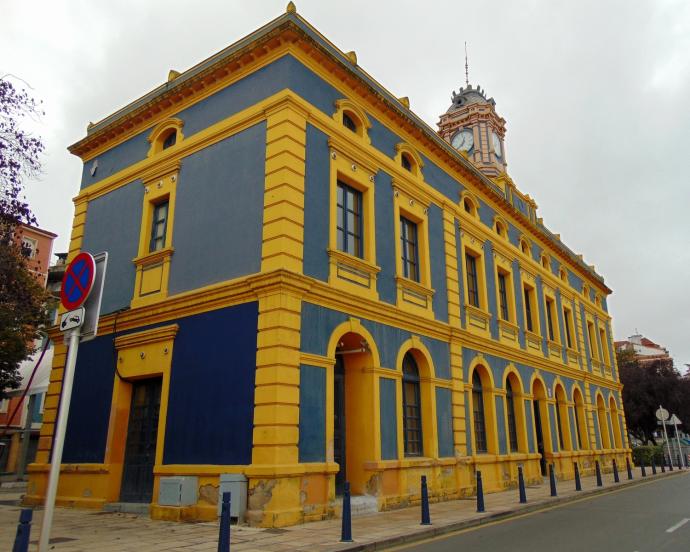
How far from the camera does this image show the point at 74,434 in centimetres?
1441

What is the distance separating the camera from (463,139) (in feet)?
106

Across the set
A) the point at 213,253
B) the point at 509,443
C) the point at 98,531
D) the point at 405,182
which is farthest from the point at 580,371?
the point at 98,531

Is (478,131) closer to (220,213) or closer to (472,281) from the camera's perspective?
(472,281)

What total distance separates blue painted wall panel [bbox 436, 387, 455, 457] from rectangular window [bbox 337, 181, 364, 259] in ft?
15.3

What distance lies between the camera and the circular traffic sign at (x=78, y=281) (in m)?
5.95

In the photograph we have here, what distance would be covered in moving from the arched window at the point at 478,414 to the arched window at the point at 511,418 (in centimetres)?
195

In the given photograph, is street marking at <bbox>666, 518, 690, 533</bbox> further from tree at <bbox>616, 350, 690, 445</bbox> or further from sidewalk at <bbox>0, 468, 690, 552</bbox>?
tree at <bbox>616, 350, 690, 445</bbox>

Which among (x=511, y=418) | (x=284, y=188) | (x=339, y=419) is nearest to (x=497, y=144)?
(x=511, y=418)

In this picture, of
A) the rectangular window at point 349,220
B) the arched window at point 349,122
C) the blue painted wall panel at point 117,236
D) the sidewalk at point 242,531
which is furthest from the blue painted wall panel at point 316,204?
the blue painted wall panel at point 117,236

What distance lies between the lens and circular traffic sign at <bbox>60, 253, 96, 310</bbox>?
234 inches

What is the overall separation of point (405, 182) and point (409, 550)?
404 inches

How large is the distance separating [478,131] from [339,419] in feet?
76.0

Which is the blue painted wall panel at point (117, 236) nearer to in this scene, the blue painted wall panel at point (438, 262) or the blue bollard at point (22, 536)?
the blue painted wall panel at point (438, 262)

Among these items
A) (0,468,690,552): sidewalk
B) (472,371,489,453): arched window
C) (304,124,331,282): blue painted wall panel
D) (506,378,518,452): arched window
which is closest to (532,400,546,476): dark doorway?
(506,378,518,452): arched window
